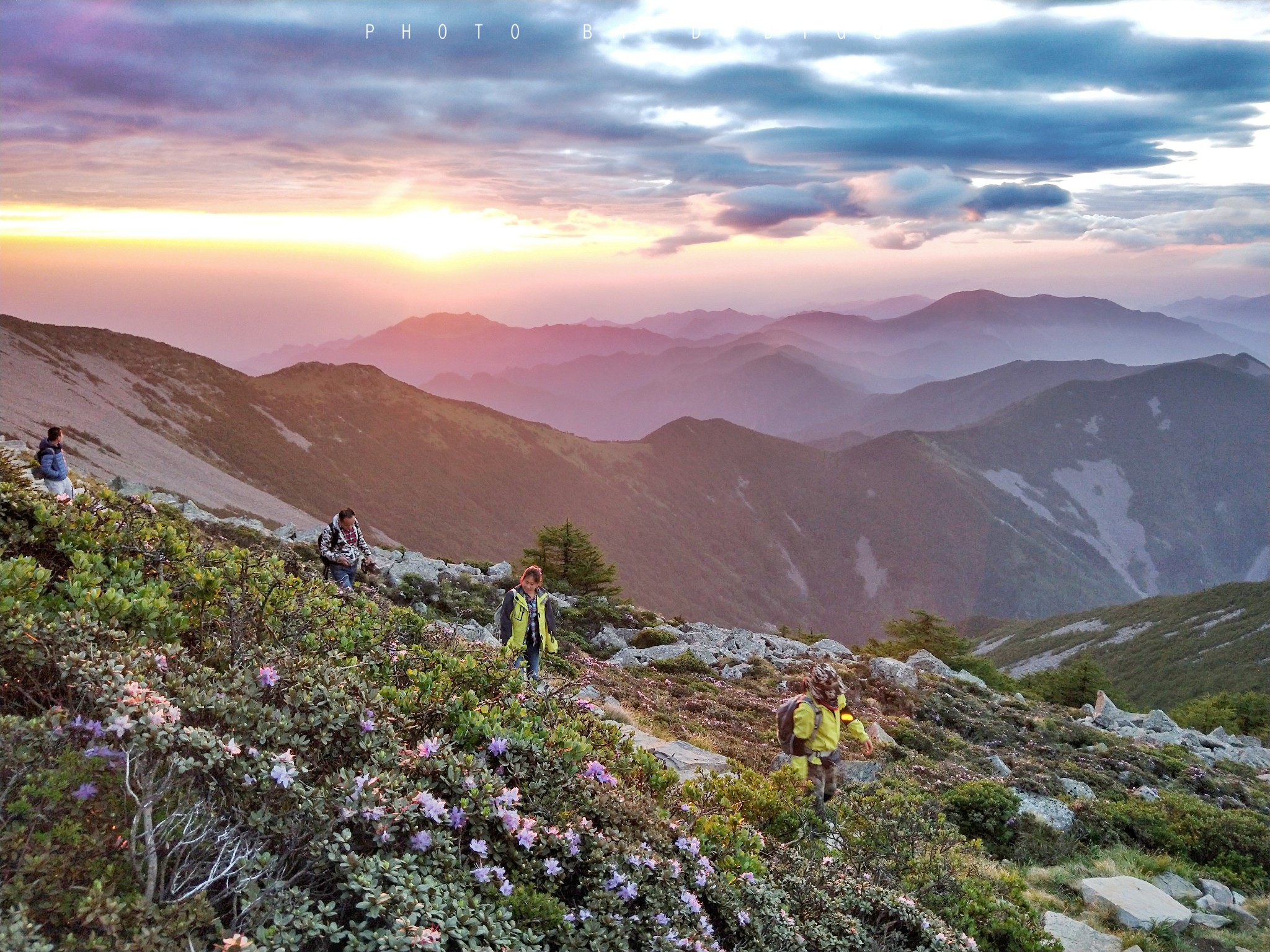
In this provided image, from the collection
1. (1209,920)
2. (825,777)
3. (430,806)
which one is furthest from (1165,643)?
(430,806)

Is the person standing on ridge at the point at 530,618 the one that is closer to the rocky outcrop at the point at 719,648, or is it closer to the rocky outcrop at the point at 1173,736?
the rocky outcrop at the point at 719,648

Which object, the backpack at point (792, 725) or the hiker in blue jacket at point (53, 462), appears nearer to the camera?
the backpack at point (792, 725)

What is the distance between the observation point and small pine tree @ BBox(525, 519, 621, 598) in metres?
28.9

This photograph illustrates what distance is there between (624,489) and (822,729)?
12977 cm

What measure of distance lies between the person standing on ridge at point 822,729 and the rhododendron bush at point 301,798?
3407 millimetres

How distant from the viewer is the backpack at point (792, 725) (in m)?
9.12

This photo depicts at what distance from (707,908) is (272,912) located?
242cm

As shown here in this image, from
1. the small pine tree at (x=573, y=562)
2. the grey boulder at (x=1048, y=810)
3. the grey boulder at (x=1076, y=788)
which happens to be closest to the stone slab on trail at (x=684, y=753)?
the grey boulder at (x=1048, y=810)

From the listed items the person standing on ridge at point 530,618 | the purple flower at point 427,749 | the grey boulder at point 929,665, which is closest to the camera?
the purple flower at point 427,749

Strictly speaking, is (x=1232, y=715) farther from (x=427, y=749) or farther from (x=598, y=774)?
(x=427, y=749)

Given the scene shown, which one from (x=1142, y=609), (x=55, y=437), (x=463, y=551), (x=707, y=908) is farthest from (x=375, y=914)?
(x=1142, y=609)

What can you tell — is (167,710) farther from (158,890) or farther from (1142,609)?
(1142,609)

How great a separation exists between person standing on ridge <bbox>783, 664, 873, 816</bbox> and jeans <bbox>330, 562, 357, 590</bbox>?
8103 millimetres

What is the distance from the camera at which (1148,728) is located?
961 inches
